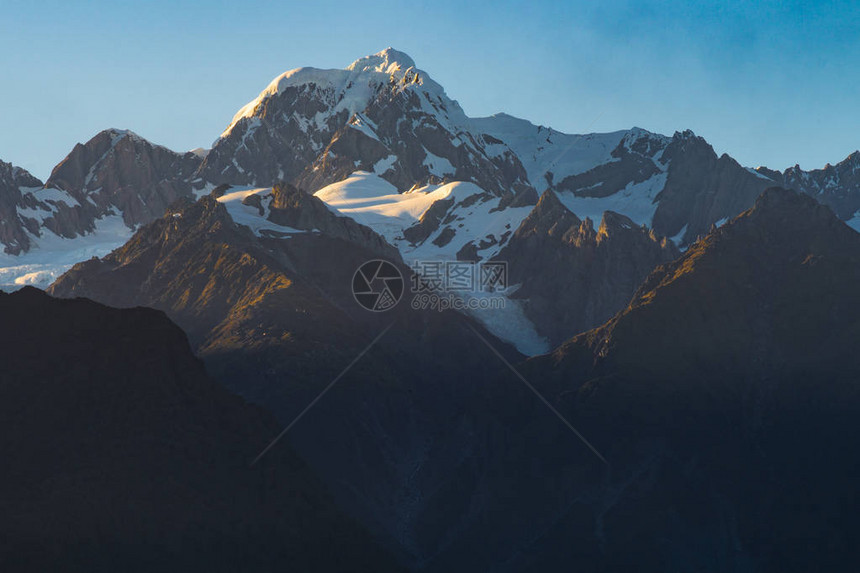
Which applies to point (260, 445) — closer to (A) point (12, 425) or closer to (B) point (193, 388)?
(B) point (193, 388)

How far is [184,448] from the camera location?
513 feet

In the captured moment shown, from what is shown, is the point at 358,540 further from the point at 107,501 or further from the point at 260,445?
the point at 107,501

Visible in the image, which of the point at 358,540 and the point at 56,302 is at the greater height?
the point at 56,302

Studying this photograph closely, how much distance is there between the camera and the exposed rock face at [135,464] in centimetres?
13712

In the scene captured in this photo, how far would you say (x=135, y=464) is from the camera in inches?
5886

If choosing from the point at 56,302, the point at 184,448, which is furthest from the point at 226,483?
the point at 56,302

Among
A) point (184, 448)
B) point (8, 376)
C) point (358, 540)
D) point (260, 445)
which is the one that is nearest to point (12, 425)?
point (8, 376)

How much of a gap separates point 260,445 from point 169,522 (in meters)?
22.3

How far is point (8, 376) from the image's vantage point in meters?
155

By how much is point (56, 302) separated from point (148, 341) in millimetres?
11286

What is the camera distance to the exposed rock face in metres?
137

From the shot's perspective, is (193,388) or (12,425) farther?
(193,388)

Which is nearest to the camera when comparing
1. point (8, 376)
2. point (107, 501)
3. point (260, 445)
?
point (107, 501)

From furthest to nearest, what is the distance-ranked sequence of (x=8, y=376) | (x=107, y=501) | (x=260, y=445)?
(x=260, y=445), (x=8, y=376), (x=107, y=501)
